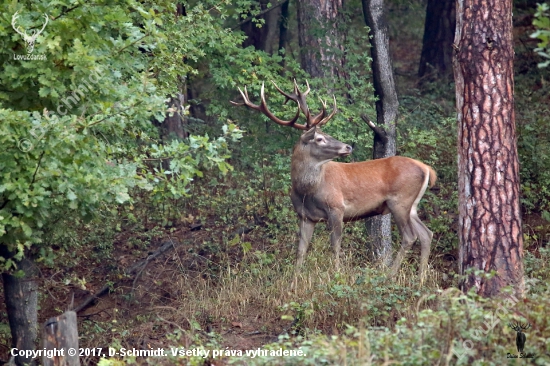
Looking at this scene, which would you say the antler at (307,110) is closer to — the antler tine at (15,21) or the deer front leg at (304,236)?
the deer front leg at (304,236)

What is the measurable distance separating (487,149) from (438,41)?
9996 millimetres

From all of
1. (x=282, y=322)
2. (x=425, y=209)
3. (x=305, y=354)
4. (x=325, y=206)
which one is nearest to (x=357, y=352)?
(x=305, y=354)

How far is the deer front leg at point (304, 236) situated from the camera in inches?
373

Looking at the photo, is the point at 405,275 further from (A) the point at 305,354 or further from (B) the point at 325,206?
(A) the point at 305,354

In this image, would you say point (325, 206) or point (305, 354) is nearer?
point (305, 354)

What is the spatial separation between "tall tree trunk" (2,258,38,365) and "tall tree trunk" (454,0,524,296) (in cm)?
411

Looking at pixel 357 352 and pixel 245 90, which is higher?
pixel 245 90

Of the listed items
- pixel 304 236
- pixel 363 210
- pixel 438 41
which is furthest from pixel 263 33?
pixel 304 236

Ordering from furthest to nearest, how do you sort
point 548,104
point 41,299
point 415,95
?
point 415,95, point 548,104, point 41,299

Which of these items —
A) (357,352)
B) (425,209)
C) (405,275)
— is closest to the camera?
(357,352)

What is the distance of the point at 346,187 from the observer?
986cm

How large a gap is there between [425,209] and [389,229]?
3.02 ft

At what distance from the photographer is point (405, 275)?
326 inches

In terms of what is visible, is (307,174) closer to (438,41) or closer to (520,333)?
(520,333)
